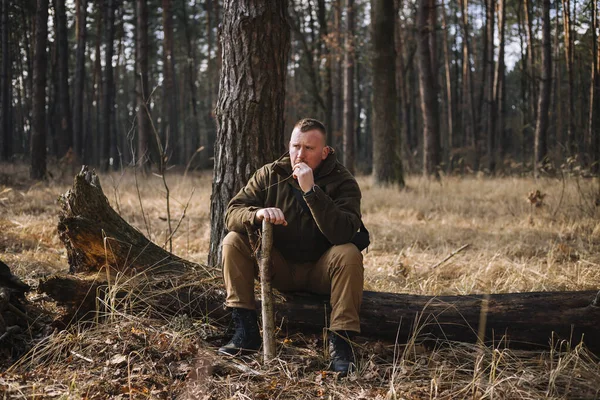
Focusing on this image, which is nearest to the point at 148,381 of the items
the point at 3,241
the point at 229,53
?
the point at 229,53

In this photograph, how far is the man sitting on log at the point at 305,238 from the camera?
3.02m

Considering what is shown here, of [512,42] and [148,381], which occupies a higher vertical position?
[512,42]

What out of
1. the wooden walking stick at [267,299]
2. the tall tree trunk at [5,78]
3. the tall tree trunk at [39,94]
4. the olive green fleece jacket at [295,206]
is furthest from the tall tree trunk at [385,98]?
the tall tree trunk at [5,78]

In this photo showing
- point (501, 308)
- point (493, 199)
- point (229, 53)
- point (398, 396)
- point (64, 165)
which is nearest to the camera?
point (398, 396)

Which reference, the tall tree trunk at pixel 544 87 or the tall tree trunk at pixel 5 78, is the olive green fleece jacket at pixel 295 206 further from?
the tall tree trunk at pixel 5 78

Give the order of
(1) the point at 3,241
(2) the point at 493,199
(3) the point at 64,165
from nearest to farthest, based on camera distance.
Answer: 1. (1) the point at 3,241
2. (2) the point at 493,199
3. (3) the point at 64,165

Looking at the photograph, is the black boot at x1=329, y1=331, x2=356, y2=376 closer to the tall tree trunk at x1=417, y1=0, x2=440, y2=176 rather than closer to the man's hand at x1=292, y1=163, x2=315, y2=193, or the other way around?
the man's hand at x1=292, y1=163, x2=315, y2=193

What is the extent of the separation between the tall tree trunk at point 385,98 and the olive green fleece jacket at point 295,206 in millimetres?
7396

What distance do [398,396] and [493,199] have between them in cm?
793

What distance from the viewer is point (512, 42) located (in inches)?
1228

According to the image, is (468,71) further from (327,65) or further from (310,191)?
(310,191)

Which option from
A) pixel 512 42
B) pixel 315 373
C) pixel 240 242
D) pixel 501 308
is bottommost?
pixel 315 373

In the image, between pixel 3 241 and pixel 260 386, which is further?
pixel 3 241

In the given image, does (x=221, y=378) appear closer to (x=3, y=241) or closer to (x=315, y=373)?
(x=315, y=373)
